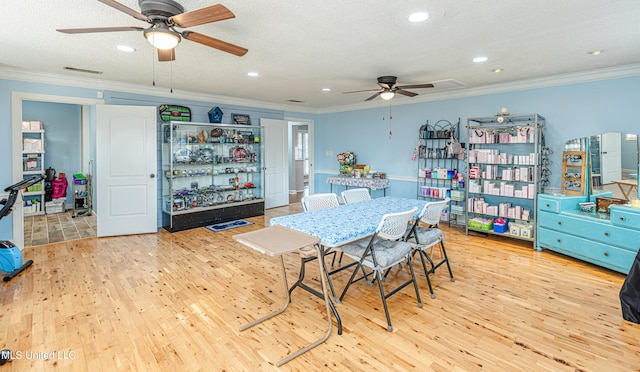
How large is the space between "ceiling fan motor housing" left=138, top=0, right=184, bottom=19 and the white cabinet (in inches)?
244

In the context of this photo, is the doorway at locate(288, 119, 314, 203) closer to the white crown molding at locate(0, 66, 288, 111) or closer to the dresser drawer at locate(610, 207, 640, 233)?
the white crown molding at locate(0, 66, 288, 111)

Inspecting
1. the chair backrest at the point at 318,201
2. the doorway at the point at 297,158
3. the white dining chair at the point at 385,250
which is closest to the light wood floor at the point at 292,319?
the white dining chair at the point at 385,250

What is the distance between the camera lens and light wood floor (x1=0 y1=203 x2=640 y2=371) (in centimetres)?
211

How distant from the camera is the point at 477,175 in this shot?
500 cm

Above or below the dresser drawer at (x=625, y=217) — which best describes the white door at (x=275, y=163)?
above

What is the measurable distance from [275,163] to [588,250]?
563 cm

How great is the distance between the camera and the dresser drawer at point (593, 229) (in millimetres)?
3318

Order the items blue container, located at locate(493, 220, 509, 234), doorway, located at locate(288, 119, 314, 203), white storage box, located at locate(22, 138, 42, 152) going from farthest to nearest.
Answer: doorway, located at locate(288, 119, 314, 203), white storage box, located at locate(22, 138, 42, 152), blue container, located at locate(493, 220, 509, 234)

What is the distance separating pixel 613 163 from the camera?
4.06m

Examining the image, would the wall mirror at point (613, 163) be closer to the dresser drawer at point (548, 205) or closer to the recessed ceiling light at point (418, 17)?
the dresser drawer at point (548, 205)

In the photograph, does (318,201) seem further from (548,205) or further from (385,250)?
(548,205)

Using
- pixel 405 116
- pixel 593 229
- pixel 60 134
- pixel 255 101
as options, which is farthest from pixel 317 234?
pixel 60 134

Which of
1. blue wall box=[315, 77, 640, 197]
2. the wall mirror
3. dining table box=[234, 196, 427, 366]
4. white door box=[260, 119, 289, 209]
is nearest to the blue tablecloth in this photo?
dining table box=[234, 196, 427, 366]

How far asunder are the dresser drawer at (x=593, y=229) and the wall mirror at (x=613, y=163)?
0.61 m
